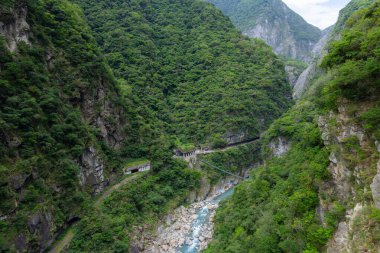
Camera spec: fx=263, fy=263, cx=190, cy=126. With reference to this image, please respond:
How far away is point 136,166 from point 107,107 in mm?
9452

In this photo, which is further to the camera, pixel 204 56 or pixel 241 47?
pixel 241 47

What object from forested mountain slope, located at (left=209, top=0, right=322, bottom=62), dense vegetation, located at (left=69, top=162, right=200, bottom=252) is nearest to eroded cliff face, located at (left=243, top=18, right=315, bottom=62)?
forested mountain slope, located at (left=209, top=0, right=322, bottom=62)

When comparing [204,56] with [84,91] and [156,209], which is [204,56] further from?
[156,209]

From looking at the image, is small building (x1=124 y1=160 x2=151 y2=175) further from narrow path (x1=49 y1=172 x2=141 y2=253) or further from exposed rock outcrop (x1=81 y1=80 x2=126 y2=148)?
exposed rock outcrop (x1=81 y1=80 x2=126 y2=148)

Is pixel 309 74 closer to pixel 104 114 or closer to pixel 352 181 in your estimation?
pixel 104 114

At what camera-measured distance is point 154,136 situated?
43062mm

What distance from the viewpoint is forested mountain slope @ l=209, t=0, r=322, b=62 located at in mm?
147375

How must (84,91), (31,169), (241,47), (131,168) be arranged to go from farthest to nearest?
(241,47)
(131,168)
(84,91)
(31,169)

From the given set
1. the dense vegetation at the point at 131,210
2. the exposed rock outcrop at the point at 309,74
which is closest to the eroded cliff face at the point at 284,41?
the exposed rock outcrop at the point at 309,74

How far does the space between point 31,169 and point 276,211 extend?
20.7 m

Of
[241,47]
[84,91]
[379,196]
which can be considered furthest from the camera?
[241,47]

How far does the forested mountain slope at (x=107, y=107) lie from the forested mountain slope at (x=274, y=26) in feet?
278

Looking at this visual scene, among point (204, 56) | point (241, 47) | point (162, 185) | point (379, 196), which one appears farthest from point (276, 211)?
point (241, 47)

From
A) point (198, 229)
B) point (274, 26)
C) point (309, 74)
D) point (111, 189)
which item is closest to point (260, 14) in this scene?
point (274, 26)
